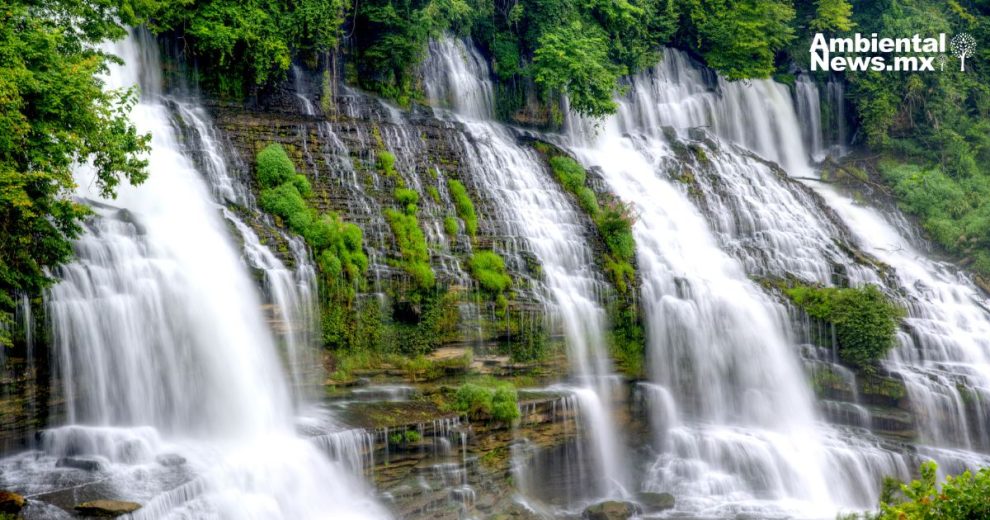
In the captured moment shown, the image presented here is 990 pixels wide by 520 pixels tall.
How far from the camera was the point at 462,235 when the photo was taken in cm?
2314

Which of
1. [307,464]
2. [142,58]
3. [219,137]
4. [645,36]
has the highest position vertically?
[645,36]

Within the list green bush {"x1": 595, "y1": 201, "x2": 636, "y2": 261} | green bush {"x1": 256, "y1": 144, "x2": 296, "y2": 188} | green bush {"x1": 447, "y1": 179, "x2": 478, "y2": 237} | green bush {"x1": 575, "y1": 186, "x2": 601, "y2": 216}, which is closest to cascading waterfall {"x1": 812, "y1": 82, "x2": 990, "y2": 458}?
green bush {"x1": 595, "y1": 201, "x2": 636, "y2": 261}

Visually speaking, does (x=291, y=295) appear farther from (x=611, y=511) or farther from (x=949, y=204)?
(x=949, y=204)

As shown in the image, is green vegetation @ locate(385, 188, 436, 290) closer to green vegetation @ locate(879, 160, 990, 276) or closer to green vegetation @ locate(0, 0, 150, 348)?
green vegetation @ locate(0, 0, 150, 348)

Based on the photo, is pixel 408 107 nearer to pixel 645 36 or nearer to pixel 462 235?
pixel 462 235

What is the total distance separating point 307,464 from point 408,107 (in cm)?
1562

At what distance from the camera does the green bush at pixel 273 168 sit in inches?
860

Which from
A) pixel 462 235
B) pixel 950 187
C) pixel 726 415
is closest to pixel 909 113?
pixel 950 187

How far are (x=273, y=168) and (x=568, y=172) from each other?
33.9ft

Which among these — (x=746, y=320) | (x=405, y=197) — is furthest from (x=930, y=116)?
(x=405, y=197)

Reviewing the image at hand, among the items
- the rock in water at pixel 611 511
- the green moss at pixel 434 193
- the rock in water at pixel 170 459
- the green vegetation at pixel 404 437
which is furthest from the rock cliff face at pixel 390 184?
the rock in water at pixel 170 459

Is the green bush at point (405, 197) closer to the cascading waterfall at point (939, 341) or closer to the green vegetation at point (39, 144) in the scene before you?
the green vegetation at point (39, 144)

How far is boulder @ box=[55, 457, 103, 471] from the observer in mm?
13727

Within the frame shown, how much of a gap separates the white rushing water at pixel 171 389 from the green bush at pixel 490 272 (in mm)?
4950
